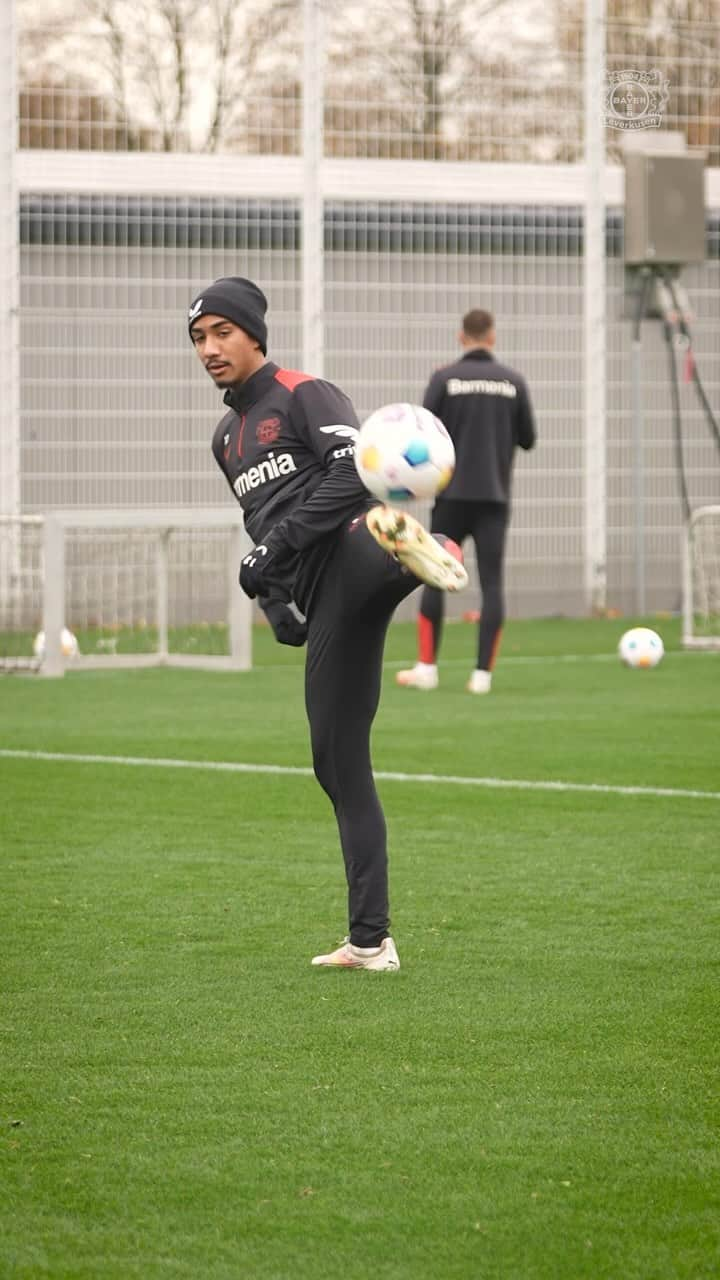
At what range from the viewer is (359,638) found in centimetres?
507

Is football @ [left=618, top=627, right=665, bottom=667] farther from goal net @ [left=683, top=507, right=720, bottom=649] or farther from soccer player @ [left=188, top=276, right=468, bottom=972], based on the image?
soccer player @ [left=188, top=276, right=468, bottom=972]

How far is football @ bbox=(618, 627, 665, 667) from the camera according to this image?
13.9 meters

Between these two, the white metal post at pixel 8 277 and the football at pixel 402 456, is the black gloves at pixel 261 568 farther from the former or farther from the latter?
the white metal post at pixel 8 277

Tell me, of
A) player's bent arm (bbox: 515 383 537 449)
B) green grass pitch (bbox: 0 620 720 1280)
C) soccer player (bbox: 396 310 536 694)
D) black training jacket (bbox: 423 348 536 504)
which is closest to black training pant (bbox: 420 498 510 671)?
soccer player (bbox: 396 310 536 694)

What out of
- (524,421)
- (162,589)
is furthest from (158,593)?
(524,421)

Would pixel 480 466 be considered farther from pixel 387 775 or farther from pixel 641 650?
pixel 387 775

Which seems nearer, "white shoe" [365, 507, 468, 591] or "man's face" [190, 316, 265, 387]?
"white shoe" [365, 507, 468, 591]

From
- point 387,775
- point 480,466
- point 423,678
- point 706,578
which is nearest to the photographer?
point 387,775

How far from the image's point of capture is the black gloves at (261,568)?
498cm

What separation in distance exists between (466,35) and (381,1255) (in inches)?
709

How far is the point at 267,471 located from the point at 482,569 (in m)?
7.29

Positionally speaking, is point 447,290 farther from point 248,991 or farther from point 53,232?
point 248,991

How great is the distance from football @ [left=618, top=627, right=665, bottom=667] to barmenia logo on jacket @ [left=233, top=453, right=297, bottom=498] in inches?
351

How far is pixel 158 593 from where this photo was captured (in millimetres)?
14609
